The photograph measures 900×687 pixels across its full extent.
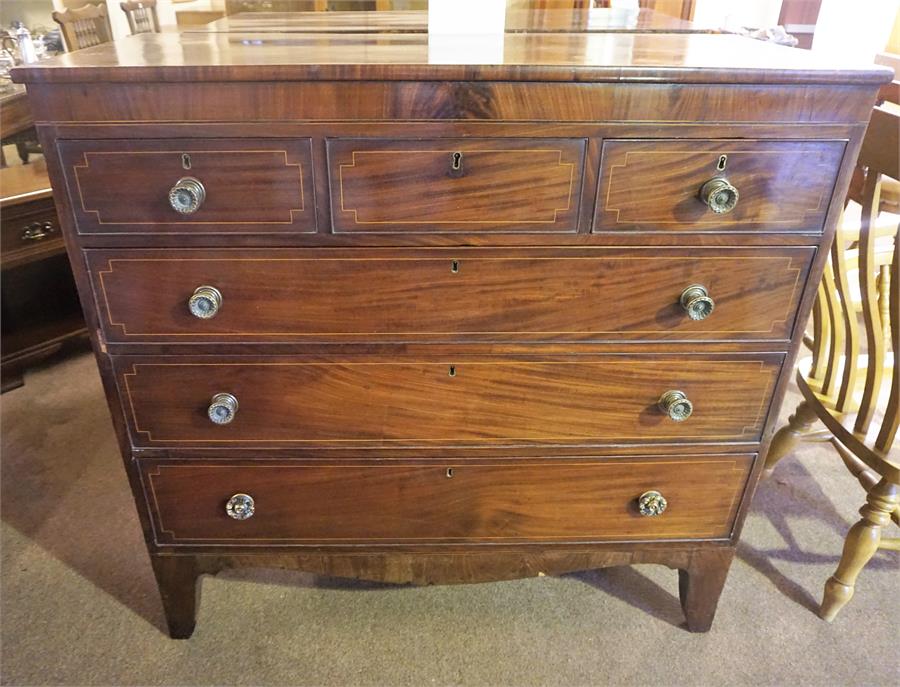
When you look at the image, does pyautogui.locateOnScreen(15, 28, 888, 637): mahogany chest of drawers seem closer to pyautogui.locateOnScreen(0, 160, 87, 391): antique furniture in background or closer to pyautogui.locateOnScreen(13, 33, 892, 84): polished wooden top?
pyautogui.locateOnScreen(13, 33, 892, 84): polished wooden top

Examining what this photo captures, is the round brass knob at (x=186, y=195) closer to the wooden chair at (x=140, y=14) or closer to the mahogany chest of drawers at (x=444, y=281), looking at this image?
the mahogany chest of drawers at (x=444, y=281)

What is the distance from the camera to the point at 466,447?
111 centimetres

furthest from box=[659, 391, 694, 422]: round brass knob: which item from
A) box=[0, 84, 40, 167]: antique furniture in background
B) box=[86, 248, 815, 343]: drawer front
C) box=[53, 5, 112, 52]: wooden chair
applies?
box=[53, 5, 112, 52]: wooden chair

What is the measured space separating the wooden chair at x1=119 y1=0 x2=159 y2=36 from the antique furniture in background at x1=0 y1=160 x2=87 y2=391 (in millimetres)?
1596

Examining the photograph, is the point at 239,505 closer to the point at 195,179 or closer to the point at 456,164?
the point at 195,179

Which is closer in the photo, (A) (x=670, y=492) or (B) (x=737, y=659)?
(A) (x=670, y=492)

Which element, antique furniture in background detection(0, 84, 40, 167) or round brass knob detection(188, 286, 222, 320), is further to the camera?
antique furniture in background detection(0, 84, 40, 167)

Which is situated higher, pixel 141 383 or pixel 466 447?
pixel 141 383

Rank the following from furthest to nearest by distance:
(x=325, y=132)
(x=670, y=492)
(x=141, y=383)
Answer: (x=670, y=492) → (x=141, y=383) → (x=325, y=132)

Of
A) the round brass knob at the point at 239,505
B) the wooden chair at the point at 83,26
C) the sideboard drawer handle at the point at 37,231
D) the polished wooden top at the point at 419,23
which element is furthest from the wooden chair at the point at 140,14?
the round brass knob at the point at 239,505

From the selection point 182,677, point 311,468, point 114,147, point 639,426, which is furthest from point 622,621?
point 114,147

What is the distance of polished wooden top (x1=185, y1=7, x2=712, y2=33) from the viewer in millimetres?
1281

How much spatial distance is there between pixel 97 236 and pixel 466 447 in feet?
2.10

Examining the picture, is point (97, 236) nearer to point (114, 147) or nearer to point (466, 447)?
point (114, 147)
